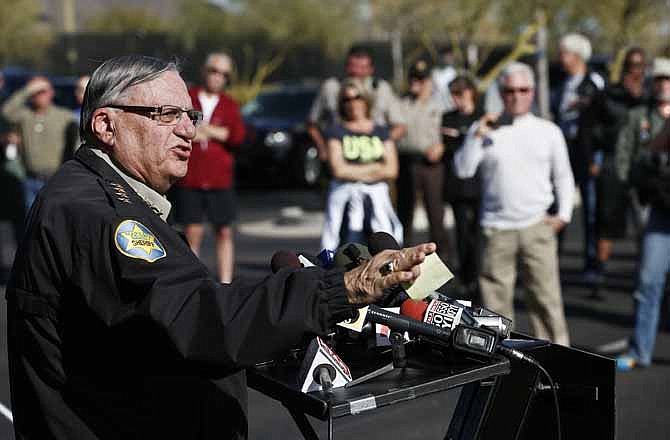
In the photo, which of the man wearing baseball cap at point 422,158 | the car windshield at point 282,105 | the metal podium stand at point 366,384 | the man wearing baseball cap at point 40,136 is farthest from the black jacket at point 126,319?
the car windshield at point 282,105

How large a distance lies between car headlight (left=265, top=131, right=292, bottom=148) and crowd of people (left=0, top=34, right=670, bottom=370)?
796 centimetres

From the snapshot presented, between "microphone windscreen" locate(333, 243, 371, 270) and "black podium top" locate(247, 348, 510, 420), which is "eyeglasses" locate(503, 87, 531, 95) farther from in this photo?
"black podium top" locate(247, 348, 510, 420)

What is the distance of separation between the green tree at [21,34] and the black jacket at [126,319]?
34258mm

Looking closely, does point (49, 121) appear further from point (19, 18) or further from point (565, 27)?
point (19, 18)

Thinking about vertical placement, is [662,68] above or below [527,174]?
above

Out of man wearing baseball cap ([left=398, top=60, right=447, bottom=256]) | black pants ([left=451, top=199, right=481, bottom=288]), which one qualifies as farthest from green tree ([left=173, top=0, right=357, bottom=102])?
black pants ([left=451, top=199, right=481, bottom=288])

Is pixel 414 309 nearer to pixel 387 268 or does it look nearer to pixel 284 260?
pixel 284 260

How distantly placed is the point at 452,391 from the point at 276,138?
15660 mm

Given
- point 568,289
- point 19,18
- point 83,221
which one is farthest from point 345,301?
point 19,18

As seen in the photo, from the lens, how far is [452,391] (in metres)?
2.97

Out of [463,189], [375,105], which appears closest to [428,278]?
[463,189]

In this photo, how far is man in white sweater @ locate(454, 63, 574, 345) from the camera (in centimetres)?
651

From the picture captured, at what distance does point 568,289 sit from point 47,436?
283 inches

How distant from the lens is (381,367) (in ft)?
8.87
